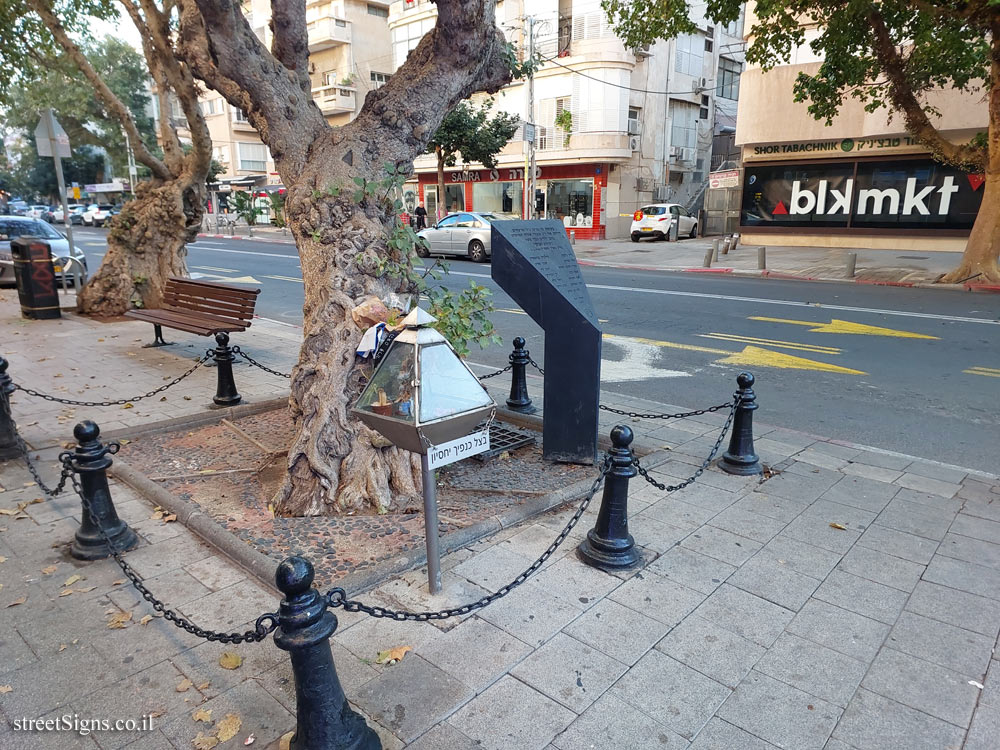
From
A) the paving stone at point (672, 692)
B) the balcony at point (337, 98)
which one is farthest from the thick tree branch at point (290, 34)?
the balcony at point (337, 98)

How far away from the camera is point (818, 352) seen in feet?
29.6

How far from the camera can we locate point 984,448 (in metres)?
5.66

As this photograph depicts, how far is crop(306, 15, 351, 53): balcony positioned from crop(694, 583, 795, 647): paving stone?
147 feet

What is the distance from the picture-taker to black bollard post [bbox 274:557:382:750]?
7.16ft

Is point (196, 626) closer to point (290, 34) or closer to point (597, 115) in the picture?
point (290, 34)

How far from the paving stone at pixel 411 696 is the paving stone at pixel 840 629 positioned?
1682 mm

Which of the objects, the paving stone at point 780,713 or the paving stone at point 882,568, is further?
the paving stone at point 882,568

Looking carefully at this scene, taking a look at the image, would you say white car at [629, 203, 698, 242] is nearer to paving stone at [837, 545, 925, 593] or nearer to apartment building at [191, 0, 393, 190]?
apartment building at [191, 0, 393, 190]

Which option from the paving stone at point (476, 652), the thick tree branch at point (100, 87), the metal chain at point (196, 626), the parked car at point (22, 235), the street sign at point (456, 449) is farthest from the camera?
the parked car at point (22, 235)

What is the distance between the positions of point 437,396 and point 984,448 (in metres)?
5.20

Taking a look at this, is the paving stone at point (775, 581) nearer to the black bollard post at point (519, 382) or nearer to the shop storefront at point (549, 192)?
the black bollard post at point (519, 382)

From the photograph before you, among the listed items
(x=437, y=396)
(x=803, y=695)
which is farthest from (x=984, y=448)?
(x=437, y=396)

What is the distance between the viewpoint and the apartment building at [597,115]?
2997 centimetres

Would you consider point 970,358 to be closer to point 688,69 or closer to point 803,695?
point 803,695
